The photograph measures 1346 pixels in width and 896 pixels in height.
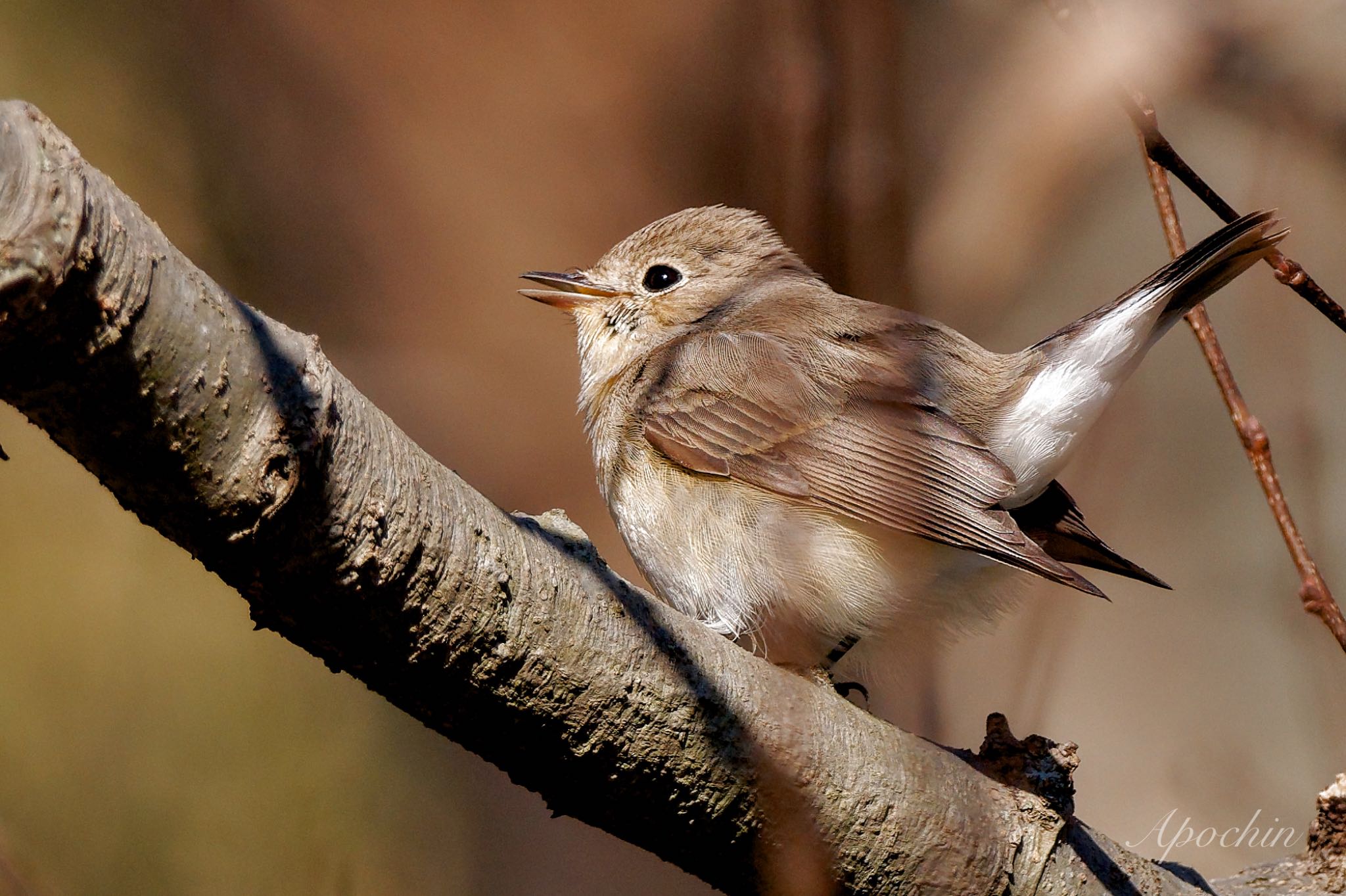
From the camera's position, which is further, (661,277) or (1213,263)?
(661,277)

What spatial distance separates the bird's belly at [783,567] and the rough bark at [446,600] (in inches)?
26.4

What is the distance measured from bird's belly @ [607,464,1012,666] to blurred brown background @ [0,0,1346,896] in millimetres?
1533

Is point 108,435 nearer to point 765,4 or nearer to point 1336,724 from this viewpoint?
point 765,4

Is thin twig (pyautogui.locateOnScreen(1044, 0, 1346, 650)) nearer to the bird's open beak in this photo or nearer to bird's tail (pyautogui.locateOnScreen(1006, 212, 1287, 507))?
bird's tail (pyautogui.locateOnScreen(1006, 212, 1287, 507))

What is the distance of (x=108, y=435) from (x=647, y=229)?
2.82 m

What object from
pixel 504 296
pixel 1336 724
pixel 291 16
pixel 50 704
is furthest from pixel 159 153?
pixel 1336 724

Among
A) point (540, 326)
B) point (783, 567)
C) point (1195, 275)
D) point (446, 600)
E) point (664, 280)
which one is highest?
point (540, 326)

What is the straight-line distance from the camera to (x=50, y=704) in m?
4.80

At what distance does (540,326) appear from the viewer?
17.8 feet

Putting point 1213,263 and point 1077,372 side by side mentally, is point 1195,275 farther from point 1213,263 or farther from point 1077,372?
point 1077,372
